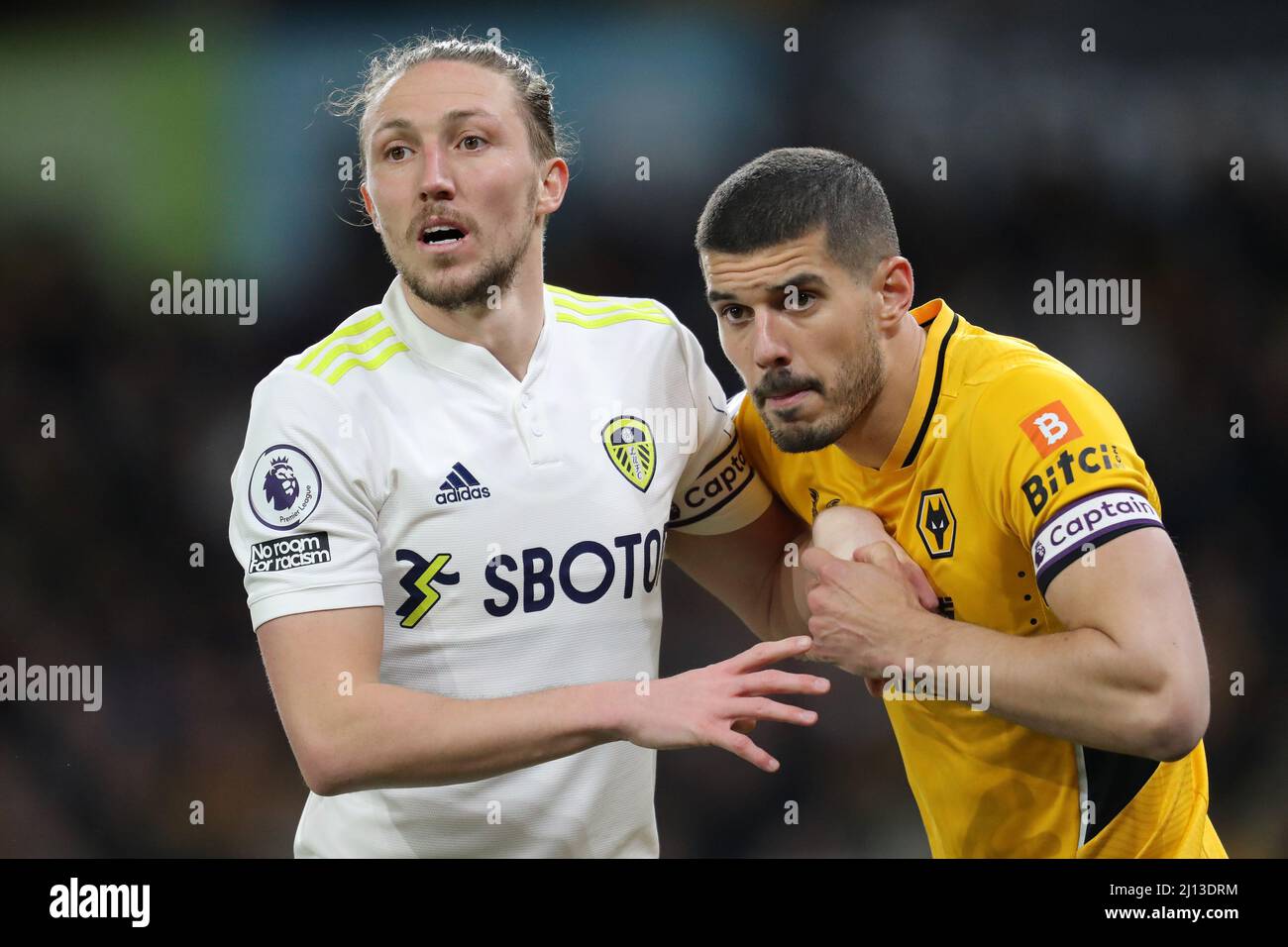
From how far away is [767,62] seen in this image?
498 cm

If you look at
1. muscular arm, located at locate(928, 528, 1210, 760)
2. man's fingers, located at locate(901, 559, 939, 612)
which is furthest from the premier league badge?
muscular arm, located at locate(928, 528, 1210, 760)

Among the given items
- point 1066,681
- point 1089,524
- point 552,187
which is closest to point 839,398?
point 1089,524

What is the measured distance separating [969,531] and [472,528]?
964 mm

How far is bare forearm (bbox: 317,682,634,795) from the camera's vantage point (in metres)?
2.20

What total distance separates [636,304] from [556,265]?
2.21 m

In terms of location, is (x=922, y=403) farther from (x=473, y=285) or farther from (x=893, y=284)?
(x=473, y=285)

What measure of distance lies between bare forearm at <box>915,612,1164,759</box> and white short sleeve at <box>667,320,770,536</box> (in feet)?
2.21

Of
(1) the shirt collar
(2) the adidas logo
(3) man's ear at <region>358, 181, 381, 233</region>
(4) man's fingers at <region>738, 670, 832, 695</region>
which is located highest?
(3) man's ear at <region>358, 181, 381, 233</region>

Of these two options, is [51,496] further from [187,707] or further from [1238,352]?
[1238,352]

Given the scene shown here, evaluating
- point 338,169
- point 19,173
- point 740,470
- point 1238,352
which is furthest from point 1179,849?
point 19,173

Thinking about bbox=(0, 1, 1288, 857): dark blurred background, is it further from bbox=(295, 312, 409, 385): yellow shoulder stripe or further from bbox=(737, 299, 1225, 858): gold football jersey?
bbox=(295, 312, 409, 385): yellow shoulder stripe

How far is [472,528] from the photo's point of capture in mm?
2395

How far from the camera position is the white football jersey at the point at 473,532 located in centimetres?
230

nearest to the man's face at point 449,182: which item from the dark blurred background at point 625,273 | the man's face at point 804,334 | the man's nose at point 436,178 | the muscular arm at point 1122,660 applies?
the man's nose at point 436,178
